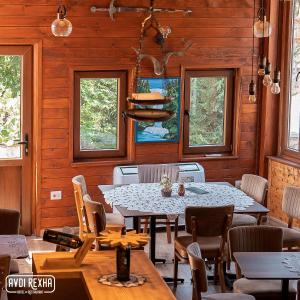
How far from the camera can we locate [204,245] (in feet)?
24.1

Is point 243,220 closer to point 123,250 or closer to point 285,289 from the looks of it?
point 285,289

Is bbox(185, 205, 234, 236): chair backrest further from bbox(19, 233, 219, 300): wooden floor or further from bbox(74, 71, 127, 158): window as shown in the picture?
bbox(74, 71, 127, 158): window

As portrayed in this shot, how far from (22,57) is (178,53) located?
1807 millimetres

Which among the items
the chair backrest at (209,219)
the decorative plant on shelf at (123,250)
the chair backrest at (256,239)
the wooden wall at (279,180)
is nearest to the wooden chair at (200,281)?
the decorative plant on shelf at (123,250)

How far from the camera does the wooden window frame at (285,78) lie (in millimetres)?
9703

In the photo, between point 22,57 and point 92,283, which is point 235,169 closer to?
point 22,57

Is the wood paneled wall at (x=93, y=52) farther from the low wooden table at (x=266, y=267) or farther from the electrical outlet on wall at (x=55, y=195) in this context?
the low wooden table at (x=266, y=267)

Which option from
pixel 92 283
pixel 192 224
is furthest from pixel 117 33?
pixel 92 283

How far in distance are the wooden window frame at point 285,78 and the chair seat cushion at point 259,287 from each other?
3.38 m

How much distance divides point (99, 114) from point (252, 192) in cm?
216

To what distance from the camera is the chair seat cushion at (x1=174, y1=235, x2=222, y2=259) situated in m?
7.28

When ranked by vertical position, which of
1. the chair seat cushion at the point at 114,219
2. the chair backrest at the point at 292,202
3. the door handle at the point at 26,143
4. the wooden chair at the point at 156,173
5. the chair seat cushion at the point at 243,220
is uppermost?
the door handle at the point at 26,143

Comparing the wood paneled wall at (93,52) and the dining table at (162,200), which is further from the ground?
the wood paneled wall at (93,52)

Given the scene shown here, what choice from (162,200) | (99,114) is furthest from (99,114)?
(162,200)
